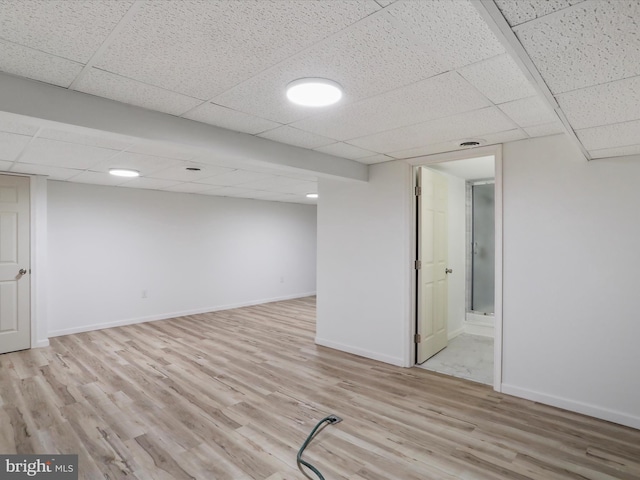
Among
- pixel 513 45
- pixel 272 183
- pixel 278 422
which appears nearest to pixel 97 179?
pixel 272 183

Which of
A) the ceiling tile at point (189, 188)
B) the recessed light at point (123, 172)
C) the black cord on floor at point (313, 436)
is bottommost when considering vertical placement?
the black cord on floor at point (313, 436)

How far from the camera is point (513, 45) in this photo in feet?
3.91

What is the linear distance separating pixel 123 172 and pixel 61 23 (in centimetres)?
315

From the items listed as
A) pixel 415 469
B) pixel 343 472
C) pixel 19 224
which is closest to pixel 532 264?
pixel 415 469

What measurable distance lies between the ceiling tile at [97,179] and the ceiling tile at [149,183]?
5.3 inches

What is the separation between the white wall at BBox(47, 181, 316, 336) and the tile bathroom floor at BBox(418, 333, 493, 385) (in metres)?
4.25

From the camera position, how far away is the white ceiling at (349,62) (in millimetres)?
1277

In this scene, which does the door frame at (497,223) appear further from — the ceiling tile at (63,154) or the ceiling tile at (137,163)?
the ceiling tile at (63,154)

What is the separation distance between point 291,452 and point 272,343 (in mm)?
2487

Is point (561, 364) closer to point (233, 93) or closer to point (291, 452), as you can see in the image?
point (291, 452)

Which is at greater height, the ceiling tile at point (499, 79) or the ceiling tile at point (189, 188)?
the ceiling tile at point (499, 79)

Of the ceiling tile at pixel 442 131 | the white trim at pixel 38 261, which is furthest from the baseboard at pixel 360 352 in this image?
the white trim at pixel 38 261

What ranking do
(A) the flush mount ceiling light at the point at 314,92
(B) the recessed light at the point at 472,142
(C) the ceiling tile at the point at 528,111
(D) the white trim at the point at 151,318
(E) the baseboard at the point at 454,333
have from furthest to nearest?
1. (D) the white trim at the point at 151,318
2. (E) the baseboard at the point at 454,333
3. (B) the recessed light at the point at 472,142
4. (C) the ceiling tile at the point at 528,111
5. (A) the flush mount ceiling light at the point at 314,92

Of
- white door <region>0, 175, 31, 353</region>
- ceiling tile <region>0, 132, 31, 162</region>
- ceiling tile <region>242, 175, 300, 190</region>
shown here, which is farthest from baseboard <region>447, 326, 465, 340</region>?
white door <region>0, 175, 31, 353</region>
